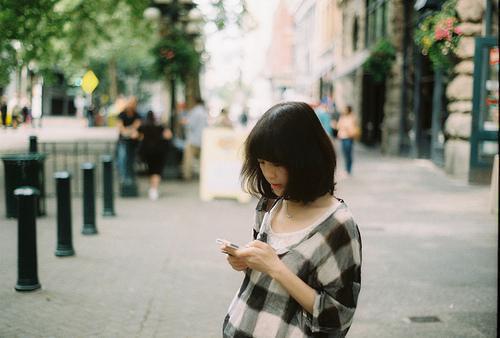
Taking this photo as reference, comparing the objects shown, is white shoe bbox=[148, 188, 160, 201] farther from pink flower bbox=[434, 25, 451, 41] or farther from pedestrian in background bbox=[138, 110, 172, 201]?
pink flower bbox=[434, 25, 451, 41]

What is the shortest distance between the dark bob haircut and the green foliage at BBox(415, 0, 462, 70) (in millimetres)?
11410

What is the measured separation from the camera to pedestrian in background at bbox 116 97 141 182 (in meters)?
12.2

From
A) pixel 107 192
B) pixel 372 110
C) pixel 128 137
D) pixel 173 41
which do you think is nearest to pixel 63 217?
pixel 107 192

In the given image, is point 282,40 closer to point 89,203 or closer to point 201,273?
point 89,203

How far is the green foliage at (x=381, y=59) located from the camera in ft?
65.7

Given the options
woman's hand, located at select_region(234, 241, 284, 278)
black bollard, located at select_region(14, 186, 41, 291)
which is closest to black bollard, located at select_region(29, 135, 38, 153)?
black bollard, located at select_region(14, 186, 41, 291)

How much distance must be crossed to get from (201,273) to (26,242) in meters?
1.76

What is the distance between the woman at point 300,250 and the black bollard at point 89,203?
21.0 feet

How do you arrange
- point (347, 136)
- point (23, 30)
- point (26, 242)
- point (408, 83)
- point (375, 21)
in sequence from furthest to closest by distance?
point (375, 21)
point (408, 83)
point (347, 136)
point (23, 30)
point (26, 242)

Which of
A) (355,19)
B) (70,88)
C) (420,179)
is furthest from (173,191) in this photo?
(70,88)

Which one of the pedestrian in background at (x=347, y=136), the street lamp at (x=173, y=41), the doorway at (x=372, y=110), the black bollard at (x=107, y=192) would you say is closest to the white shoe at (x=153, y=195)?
the black bollard at (x=107, y=192)

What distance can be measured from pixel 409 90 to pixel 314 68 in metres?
26.8

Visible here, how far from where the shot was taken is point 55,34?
42.8ft

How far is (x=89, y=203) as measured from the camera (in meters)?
→ 8.23
